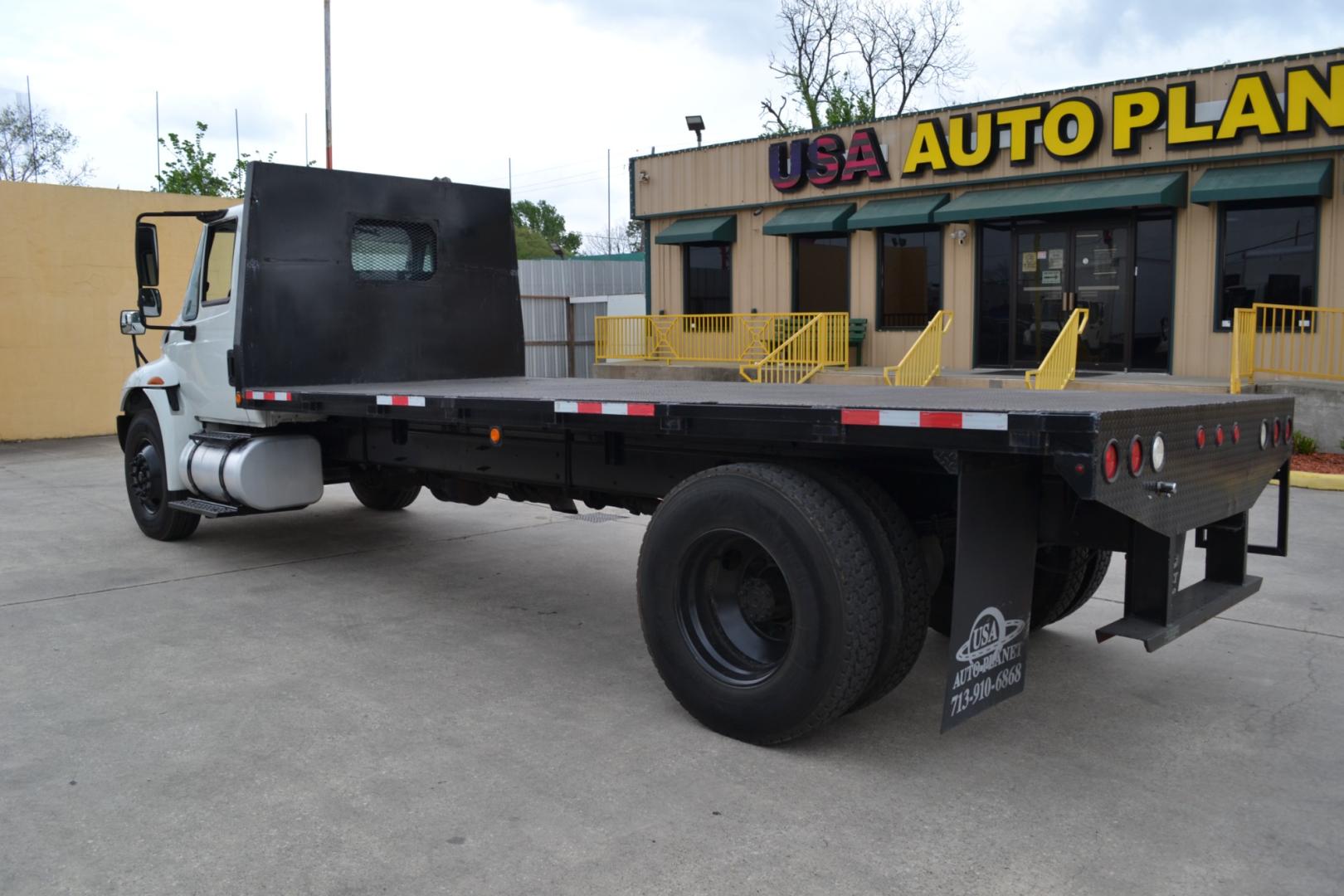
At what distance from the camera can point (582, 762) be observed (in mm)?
4043

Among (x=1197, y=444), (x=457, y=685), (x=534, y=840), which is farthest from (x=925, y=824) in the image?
(x=457, y=685)

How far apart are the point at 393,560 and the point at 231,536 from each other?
1.86m

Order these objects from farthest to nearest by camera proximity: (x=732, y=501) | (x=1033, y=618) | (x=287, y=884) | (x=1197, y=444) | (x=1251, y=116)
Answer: (x=1251, y=116)
(x=1033, y=618)
(x=732, y=501)
(x=1197, y=444)
(x=287, y=884)

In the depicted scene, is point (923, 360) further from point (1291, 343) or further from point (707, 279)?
point (707, 279)

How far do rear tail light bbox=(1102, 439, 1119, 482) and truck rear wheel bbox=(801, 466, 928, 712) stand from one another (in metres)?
0.87

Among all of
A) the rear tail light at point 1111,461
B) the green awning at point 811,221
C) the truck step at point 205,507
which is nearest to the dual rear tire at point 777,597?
the rear tail light at point 1111,461

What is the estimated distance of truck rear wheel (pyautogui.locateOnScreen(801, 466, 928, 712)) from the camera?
384 cm

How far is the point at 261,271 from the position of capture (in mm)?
7078

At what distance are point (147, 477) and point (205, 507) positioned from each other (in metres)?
1.29

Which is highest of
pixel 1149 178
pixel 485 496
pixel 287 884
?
pixel 1149 178

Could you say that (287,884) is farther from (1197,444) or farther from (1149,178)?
(1149,178)

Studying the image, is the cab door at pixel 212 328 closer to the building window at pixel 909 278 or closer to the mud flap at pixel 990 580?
the mud flap at pixel 990 580

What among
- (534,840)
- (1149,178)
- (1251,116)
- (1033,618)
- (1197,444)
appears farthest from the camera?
(1149,178)

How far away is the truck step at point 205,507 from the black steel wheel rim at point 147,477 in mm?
446
